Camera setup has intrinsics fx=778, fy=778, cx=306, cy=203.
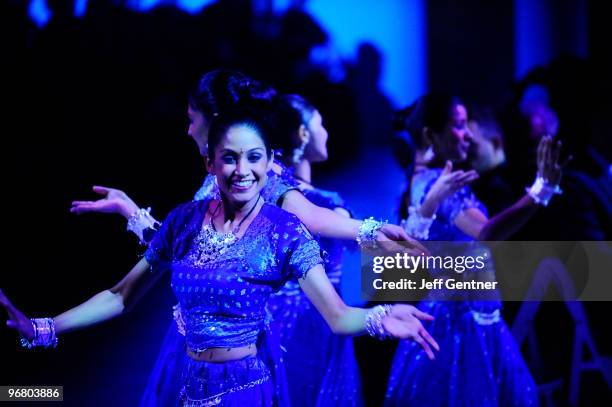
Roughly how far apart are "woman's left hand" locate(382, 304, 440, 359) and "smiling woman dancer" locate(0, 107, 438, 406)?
0.09 m

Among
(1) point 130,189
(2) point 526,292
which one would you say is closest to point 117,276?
(1) point 130,189

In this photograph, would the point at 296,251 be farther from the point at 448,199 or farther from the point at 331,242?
the point at 448,199

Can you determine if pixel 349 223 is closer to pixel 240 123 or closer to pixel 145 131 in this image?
pixel 240 123

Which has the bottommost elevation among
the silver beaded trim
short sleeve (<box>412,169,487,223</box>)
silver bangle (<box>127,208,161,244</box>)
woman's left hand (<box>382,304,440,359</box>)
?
the silver beaded trim

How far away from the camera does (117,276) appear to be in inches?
137

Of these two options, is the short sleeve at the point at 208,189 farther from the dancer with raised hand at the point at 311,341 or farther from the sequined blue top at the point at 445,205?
the sequined blue top at the point at 445,205

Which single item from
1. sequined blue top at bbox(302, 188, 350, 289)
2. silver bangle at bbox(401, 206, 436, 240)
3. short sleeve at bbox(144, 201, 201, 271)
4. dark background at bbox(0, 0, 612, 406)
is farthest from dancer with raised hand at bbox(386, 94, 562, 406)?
short sleeve at bbox(144, 201, 201, 271)

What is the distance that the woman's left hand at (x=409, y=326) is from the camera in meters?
1.90

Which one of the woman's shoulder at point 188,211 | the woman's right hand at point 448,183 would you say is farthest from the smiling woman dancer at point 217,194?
the woman's right hand at point 448,183

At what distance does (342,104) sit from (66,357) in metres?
1.82

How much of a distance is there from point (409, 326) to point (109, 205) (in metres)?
1.29

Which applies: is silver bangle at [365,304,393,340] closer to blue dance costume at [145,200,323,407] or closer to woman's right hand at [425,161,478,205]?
blue dance costume at [145,200,323,407]

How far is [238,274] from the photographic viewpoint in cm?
211

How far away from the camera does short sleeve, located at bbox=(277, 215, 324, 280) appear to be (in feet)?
6.83
